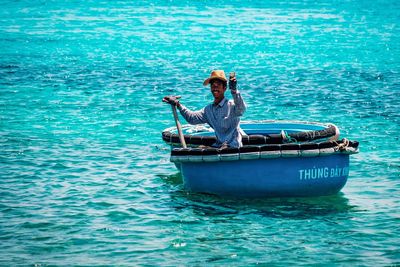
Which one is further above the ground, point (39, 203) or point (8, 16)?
point (8, 16)

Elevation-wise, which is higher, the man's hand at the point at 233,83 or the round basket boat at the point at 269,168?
the man's hand at the point at 233,83

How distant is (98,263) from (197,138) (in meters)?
4.06

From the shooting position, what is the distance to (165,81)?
25.5 metres

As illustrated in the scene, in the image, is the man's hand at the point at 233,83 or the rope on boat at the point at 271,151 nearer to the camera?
the man's hand at the point at 233,83

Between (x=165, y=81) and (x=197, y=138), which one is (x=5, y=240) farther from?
(x=165, y=81)

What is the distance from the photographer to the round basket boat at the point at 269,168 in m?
11.8

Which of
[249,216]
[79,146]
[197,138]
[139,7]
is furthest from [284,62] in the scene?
[139,7]

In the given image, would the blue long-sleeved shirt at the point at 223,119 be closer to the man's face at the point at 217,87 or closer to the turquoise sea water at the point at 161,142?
the man's face at the point at 217,87

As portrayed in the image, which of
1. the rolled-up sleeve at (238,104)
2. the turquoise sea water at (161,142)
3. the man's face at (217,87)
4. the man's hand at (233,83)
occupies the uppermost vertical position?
the man's hand at (233,83)

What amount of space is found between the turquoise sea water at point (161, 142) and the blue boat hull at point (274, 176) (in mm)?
206

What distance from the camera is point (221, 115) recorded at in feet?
40.5

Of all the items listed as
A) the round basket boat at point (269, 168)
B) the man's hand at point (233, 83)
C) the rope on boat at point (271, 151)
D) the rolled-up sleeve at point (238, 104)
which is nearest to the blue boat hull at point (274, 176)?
the round basket boat at point (269, 168)

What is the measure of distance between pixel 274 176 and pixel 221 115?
1149mm

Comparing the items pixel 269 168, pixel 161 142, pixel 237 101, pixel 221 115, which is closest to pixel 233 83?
pixel 237 101
